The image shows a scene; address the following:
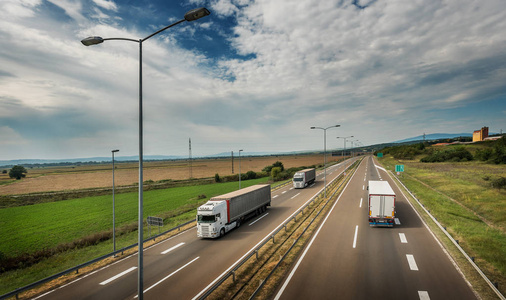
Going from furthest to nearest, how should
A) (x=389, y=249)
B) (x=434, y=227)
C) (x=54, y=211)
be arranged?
(x=54, y=211) → (x=434, y=227) → (x=389, y=249)

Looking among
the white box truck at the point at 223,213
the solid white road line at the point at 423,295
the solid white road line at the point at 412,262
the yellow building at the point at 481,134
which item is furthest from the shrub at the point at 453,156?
the solid white road line at the point at 423,295

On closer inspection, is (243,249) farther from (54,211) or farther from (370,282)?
(54,211)

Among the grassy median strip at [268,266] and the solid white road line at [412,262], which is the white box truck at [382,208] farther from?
the solid white road line at [412,262]

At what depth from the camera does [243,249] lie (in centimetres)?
1867

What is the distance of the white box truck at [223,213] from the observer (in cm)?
2141

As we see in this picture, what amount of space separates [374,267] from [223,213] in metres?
13.4

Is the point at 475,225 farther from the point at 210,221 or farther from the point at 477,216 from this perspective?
the point at 210,221

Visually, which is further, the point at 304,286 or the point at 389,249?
the point at 389,249

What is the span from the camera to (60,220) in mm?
36375

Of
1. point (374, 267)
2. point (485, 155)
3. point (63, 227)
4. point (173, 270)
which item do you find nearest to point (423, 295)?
point (374, 267)

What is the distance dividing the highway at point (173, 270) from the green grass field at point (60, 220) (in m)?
14.5

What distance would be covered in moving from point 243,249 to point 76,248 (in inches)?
700

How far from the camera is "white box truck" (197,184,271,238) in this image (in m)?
21.4

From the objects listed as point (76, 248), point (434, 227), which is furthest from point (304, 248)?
point (76, 248)
